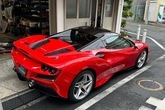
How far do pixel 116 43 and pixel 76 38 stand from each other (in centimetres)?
104

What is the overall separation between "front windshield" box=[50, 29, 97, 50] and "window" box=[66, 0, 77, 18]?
2.97 m

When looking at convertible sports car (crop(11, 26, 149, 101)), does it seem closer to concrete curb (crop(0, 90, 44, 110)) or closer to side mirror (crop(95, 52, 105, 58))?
side mirror (crop(95, 52, 105, 58))

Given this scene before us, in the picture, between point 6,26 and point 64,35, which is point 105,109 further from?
point 6,26

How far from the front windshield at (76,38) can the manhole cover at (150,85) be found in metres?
1.66

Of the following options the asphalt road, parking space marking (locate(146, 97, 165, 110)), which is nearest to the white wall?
the asphalt road

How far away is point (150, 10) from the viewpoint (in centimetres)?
2169

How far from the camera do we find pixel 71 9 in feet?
25.6

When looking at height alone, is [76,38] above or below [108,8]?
below

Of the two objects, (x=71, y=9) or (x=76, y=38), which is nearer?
(x=76, y=38)

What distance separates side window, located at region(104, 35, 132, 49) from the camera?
469cm

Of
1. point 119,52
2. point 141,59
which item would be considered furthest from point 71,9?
point 119,52

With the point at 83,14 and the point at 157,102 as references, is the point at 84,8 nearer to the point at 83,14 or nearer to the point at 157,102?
the point at 83,14

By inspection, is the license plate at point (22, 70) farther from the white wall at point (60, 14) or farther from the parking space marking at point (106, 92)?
the white wall at point (60, 14)

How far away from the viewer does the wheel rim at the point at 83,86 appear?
380cm
